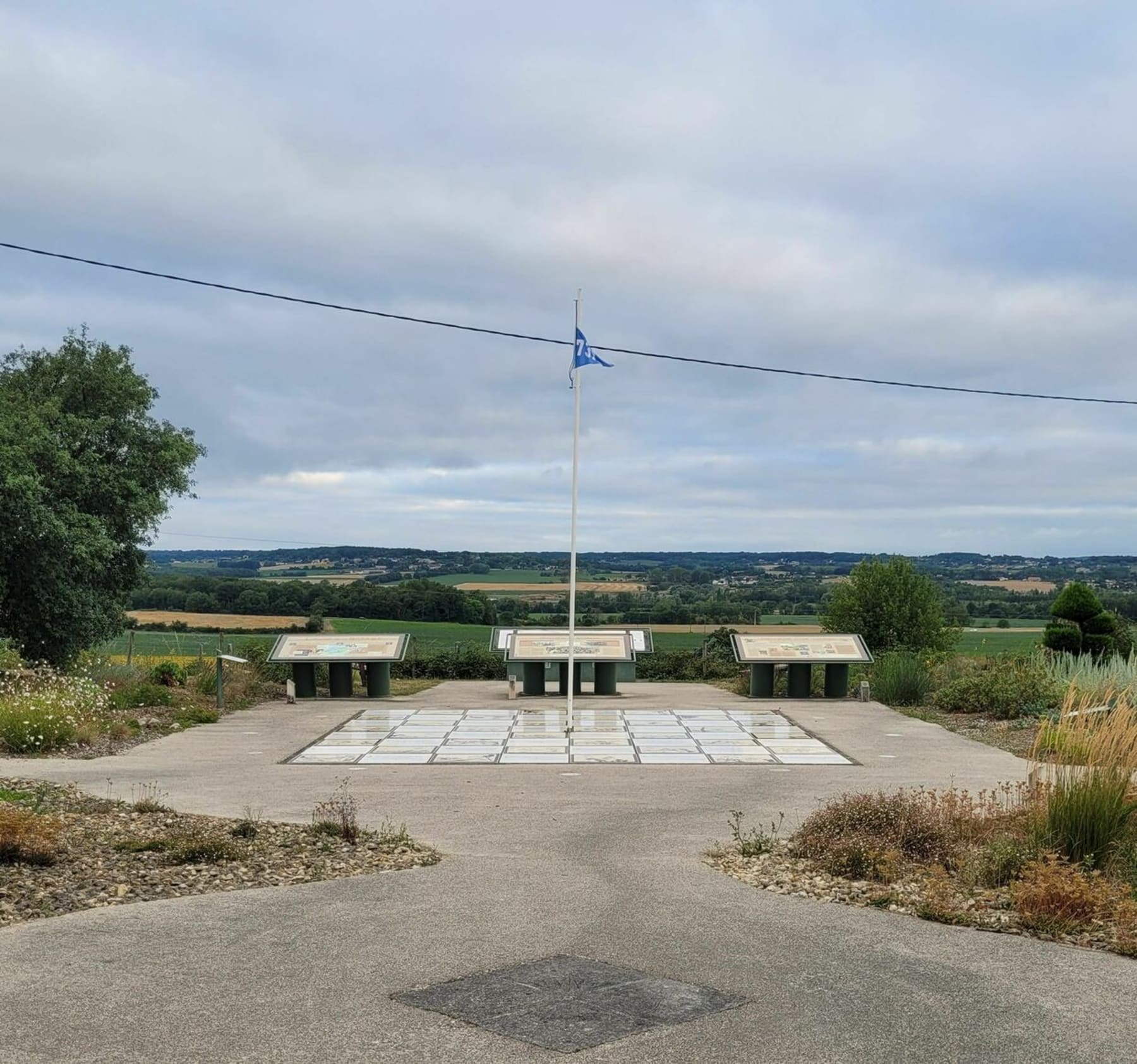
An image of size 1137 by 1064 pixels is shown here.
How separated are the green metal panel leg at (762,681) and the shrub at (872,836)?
14.7 metres

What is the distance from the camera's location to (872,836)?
8.24 meters

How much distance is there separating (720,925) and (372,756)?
29.6 ft

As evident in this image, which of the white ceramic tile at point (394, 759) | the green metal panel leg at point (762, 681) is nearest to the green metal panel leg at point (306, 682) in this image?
the white ceramic tile at point (394, 759)

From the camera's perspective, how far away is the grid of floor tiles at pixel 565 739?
14883 millimetres

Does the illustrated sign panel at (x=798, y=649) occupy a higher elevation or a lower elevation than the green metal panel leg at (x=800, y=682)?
higher

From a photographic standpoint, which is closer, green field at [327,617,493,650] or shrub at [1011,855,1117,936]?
shrub at [1011,855,1117,936]

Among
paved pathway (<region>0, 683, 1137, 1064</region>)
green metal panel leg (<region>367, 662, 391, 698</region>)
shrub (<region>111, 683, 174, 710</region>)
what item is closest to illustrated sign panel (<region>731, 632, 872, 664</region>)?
green metal panel leg (<region>367, 662, 391, 698</region>)

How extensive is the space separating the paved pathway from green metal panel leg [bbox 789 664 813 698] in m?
13.8

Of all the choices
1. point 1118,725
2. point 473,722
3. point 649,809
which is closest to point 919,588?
point 473,722

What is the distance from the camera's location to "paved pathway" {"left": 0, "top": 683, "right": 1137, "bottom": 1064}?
475 centimetres

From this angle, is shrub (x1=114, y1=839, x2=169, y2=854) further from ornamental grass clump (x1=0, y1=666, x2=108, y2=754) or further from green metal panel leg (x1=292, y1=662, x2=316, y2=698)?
green metal panel leg (x1=292, y1=662, x2=316, y2=698)

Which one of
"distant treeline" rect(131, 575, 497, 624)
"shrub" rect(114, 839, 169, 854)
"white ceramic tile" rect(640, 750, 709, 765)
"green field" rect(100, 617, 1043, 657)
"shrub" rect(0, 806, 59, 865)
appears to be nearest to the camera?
"shrub" rect(0, 806, 59, 865)

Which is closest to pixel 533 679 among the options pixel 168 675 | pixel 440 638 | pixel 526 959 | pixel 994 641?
pixel 168 675

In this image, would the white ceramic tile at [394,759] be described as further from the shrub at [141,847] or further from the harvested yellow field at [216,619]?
the harvested yellow field at [216,619]
